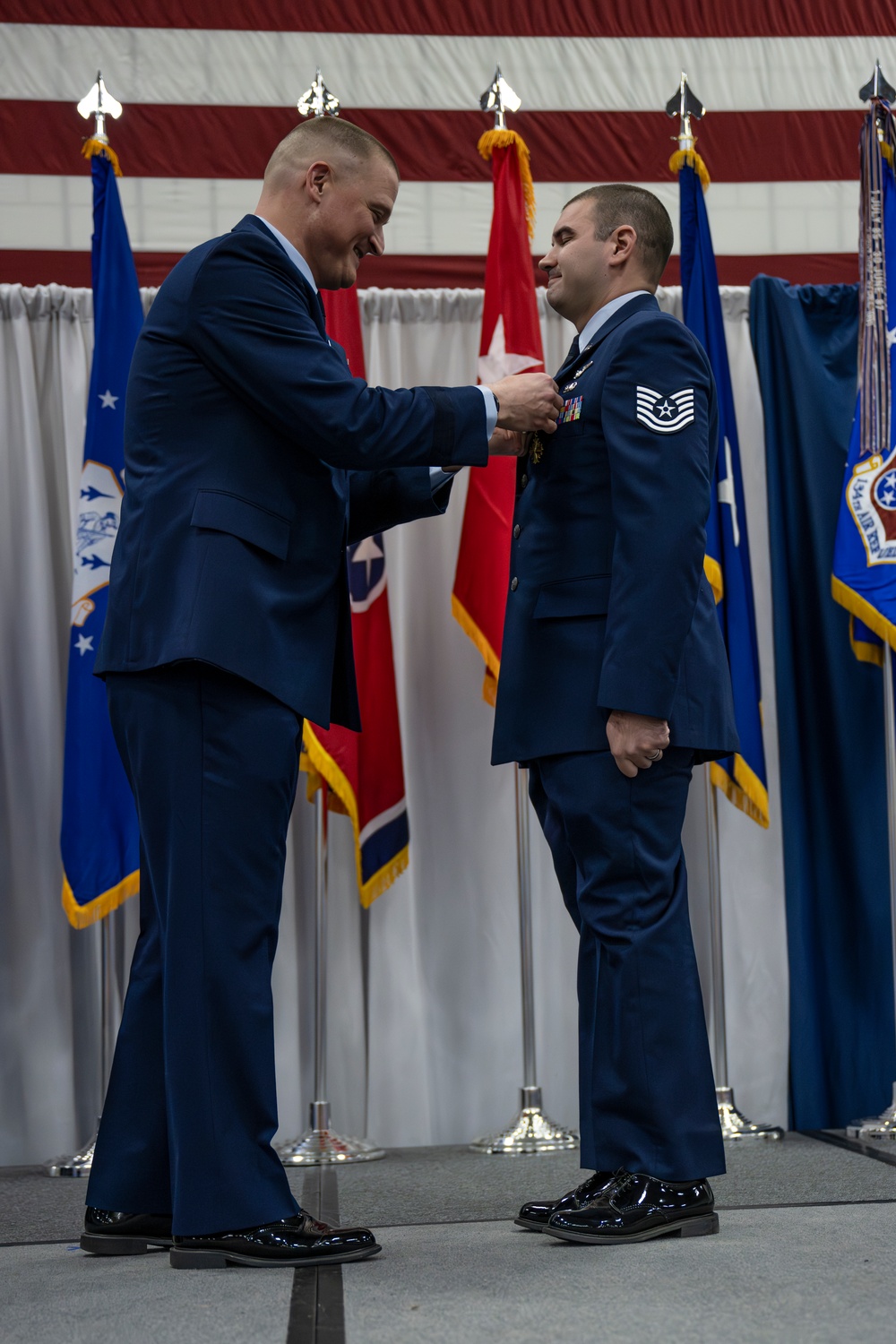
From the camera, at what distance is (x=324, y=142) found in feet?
6.54

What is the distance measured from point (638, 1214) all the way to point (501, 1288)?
300 mm

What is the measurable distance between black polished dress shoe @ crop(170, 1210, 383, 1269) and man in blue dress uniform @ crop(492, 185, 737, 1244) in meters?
0.30

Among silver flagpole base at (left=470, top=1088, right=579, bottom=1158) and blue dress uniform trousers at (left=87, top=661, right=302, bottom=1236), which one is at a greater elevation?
blue dress uniform trousers at (left=87, top=661, right=302, bottom=1236)

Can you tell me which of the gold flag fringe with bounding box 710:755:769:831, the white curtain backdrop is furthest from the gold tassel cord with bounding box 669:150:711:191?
the gold flag fringe with bounding box 710:755:769:831

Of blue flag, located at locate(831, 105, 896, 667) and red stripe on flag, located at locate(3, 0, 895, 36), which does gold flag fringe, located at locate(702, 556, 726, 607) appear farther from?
red stripe on flag, located at locate(3, 0, 895, 36)

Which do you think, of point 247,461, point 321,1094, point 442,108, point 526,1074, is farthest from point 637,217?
point 321,1094

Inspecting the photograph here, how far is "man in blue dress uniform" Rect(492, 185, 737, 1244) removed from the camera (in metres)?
1.81

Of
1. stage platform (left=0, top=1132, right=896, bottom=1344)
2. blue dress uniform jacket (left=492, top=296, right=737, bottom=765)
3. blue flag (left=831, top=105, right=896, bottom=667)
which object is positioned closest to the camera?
stage platform (left=0, top=1132, right=896, bottom=1344)

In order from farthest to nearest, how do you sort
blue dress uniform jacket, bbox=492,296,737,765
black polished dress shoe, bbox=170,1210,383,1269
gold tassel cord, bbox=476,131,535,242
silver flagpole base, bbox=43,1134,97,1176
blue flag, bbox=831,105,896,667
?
1. gold tassel cord, bbox=476,131,535,242
2. blue flag, bbox=831,105,896,667
3. silver flagpole base, bbox=43,1134,97,1176
4. blue dress uniform jacket, bbox=492,296,737,765
5. black polished dress shoe, bbox=170,1210,383,1269

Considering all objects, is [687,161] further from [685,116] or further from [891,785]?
[891,785]

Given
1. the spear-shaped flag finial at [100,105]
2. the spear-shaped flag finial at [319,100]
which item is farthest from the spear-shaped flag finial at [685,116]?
the spear-shaped flag finial at [100,105]

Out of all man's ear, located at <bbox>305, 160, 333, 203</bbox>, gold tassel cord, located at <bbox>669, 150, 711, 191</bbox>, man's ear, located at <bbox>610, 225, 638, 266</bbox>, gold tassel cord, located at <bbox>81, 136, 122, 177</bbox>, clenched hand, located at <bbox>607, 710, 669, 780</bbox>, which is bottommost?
clenched hand, located at <bbox>607, 710, 669, 780</bbox>

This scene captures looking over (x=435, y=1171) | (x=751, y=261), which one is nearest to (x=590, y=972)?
(x=435, y=1171)

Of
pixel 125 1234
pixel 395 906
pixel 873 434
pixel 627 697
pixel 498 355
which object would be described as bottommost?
pixel 125 1234
